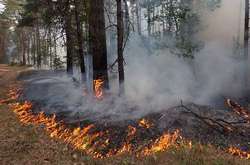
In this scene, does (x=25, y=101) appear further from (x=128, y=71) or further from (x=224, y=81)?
(x=224, y=81)

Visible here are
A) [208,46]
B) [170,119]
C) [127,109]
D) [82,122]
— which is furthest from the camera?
[208,46]

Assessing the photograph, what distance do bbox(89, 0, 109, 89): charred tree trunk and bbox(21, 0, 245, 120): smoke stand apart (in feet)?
2.80

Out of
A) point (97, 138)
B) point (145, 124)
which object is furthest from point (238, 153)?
point (97, 138)

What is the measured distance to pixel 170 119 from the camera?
8242 millimetres

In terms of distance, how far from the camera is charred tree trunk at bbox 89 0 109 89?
11.3 meters

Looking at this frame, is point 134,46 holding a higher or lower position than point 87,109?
higher

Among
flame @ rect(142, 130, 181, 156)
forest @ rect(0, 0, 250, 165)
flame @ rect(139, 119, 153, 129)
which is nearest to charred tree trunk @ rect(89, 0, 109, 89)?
forest @ rect(0, 0, 250, 165)

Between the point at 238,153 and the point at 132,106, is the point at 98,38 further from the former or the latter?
the point at 238,153

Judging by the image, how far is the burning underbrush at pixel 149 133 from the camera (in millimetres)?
7133

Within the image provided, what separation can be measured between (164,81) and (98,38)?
5726mm

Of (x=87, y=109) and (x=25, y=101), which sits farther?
(x=25, y=101)

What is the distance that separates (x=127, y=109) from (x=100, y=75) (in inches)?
87.0

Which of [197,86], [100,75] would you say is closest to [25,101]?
[100,75]

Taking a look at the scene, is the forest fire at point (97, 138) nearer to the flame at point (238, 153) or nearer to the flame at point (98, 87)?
the flame at point (238, 153)
